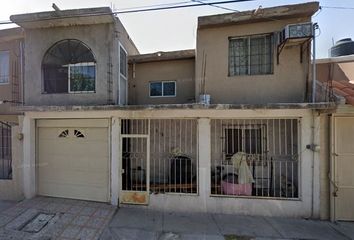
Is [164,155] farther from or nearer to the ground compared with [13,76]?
nearer to the ground

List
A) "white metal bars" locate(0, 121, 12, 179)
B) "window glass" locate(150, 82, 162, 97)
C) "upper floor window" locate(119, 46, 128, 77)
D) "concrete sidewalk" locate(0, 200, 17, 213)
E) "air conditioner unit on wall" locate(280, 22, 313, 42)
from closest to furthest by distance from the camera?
"air conditioner unit on wall" locate(280, 22, 313, 42) → "concrete sidewalk" locate(0, 200, 17, 213) → "white metal bars" locate(0, 121, 12, 179) → "upper floor window" locate(119, 46, 128, 77) → "window glass" locate(150, 82, 162, 97)

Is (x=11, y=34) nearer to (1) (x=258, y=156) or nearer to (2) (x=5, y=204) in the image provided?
(2) (x=5, y=204)

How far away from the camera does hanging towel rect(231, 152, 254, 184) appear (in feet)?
24.1

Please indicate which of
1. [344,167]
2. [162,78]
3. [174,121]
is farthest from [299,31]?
[162,78]

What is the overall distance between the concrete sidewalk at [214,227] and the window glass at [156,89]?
16.0ft

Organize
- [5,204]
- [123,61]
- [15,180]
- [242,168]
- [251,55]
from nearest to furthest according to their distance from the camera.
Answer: [242,168] < [5,204] < [15,180] < [251,55] < [123,61]

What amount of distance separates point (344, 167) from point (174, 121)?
5.44 m

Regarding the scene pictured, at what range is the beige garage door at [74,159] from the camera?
779 centimetres

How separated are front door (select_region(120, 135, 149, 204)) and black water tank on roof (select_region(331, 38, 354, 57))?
9973mm

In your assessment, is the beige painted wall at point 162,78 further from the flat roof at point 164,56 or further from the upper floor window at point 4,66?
the upper floor window at point 4,66

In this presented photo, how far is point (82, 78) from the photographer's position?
832cm

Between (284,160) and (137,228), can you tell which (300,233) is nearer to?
(284,160)

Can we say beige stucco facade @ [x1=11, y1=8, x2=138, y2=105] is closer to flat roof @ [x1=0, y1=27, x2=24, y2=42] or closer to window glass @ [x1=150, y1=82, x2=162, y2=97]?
flat roof @ [x1=0, y1=27, x2=24, y2=42]

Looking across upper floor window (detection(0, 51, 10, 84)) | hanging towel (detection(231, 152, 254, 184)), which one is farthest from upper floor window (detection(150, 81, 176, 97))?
upper floor window (detection(0, 51, 10, 84))
